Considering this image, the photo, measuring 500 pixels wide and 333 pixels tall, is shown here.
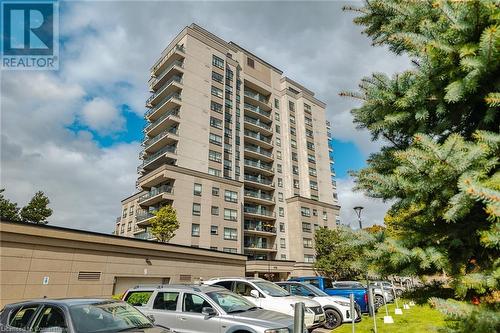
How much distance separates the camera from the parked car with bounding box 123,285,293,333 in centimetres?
721

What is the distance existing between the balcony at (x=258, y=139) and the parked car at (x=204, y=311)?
141ft

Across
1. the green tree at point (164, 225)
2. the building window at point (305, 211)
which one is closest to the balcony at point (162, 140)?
the green tree at point (164, 225)

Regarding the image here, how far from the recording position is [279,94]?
199ft

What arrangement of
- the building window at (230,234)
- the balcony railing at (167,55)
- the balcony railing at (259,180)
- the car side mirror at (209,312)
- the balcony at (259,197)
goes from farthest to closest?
1. the balcony railing at (259,180)
2. the balcony at (259,197)
3. the balcony railing at (167,55)
4. the building window at (230,234)
5. the car side mirror at (209,312)

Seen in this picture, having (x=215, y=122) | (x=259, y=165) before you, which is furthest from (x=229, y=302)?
(x=259, y=165)

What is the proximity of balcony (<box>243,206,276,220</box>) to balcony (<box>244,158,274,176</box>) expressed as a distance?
256 inches

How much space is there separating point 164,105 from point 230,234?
20.5 metres

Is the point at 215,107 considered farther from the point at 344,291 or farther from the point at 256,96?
the point at 344,291

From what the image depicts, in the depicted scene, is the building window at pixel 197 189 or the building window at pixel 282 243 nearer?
the building window at pixel 197 189

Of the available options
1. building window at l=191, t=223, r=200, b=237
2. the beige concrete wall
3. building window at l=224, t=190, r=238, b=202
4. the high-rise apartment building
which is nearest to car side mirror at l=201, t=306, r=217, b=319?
the beige concrete wall

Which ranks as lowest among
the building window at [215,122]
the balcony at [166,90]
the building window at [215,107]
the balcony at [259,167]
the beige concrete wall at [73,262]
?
the beige concrete wall at [73,262]

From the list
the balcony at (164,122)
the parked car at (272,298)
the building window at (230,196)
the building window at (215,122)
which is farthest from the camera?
the building window at (215,122)

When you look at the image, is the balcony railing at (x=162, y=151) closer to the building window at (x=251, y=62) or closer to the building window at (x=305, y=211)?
the building window at (x=305, y=211)

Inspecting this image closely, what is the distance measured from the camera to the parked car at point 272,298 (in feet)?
35.6
